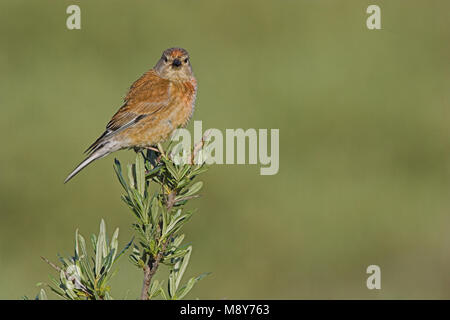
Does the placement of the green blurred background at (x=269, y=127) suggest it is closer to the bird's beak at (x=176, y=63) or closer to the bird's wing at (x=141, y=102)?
the bird's wing at (x=141, y=102)

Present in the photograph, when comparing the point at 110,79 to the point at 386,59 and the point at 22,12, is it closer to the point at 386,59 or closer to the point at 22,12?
the point at 22,12

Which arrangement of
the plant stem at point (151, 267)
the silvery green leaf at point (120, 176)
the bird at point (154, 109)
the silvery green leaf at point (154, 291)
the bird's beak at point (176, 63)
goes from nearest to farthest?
the plant stem at point (151, 267) → the silvery green leaf at point (154, 291) → the silvery green leaf at point (120, 176) → the bird at point (154, 109) → the bird's beak at point (176, 63)

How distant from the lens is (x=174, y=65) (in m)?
5.52

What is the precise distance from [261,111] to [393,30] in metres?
3.67

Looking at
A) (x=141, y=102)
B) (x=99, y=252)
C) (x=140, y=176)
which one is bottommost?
(x=99, y=252)

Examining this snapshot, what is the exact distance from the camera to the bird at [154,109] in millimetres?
5195

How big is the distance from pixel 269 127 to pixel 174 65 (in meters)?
4.24

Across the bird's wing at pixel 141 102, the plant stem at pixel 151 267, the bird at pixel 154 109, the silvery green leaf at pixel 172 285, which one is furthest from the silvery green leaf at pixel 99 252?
the bird's wing at pixel 141 102

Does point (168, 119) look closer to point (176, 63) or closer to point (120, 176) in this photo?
point (176, 63)

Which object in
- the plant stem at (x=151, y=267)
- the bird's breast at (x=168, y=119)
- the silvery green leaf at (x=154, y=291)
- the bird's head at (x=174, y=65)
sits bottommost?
the silvery green leaf at (x=154, y=291)

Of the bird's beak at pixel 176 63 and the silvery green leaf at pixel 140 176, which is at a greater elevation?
the bird's beak at pixel 176 63

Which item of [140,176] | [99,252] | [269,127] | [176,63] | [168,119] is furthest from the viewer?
[269,127]

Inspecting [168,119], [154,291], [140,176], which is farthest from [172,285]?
[168,119]
